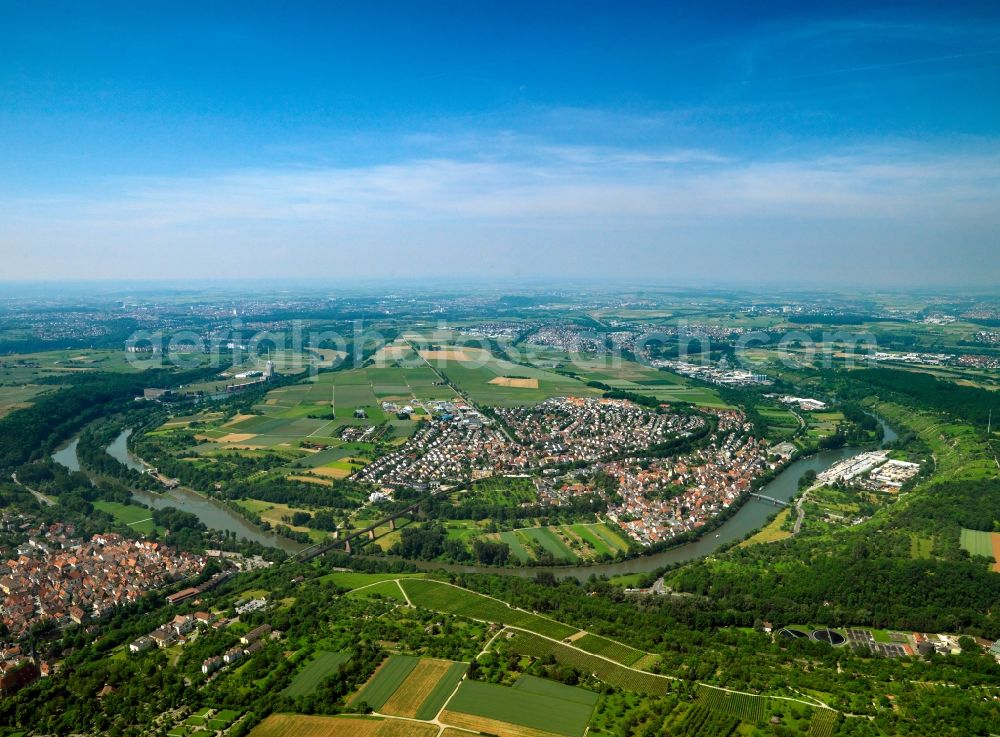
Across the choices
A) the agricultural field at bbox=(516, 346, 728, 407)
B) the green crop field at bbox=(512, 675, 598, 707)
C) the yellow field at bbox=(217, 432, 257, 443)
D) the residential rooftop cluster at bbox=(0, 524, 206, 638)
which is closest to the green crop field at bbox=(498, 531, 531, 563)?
the green crop field at bbox=(512, 675, 598, 707)

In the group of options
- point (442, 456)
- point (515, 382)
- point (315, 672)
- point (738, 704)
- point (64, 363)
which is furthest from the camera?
point (64, 363)

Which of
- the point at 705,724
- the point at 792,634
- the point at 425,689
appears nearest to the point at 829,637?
the point at 792,634

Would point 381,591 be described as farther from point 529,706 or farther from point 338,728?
point 529,706

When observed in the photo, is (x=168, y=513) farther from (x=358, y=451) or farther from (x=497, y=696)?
(x=497, y=696)

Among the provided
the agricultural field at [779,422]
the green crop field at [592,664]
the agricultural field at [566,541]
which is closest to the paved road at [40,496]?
the agricultural field at [566,541]

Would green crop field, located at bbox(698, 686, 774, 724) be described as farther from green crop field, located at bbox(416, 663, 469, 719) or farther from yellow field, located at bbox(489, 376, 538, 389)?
yellow field, located at bbox(489, 376, 538, 389)

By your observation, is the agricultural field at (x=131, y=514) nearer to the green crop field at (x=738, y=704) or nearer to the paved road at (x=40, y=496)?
the paved road at (x=40, y=496)
